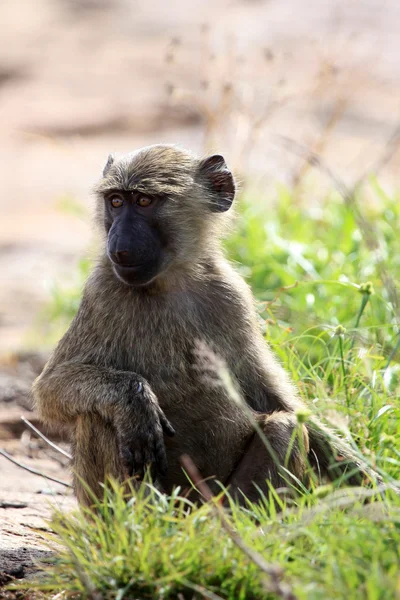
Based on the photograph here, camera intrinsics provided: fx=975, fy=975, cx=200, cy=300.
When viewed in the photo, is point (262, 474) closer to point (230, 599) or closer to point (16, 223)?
point (230, 599)

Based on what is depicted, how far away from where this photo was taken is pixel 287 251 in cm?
661

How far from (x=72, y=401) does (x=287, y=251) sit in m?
3.06

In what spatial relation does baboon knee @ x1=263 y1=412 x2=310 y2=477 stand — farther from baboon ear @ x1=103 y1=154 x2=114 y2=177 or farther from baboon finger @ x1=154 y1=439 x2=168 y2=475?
baboon ear @ x1=103 y1=154 x2=114 y2=177

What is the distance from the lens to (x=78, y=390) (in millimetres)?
3828

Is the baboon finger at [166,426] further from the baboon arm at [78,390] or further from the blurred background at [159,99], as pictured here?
the blurred background at [159,99]

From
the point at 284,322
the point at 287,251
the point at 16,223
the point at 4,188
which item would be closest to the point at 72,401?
the point at 284,322

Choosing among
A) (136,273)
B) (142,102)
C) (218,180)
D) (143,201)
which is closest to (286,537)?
(136,273)

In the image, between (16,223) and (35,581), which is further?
(16,223)

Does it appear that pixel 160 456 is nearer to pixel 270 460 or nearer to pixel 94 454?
pixel 94 454

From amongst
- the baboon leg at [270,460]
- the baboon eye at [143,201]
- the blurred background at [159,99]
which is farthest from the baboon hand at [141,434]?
the blurred background at [159,99]

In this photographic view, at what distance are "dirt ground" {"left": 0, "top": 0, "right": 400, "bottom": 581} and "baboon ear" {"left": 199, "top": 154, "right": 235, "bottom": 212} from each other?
1.58 m

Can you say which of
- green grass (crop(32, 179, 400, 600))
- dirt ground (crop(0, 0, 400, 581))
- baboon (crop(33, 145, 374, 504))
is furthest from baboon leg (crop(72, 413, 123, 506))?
dirt ground (crop(0, 0, 400, 581))

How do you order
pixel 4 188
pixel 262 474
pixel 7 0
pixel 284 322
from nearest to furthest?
pixel 262 474 < pixel 284 322 < pixel 4 188 < pixel 7 0

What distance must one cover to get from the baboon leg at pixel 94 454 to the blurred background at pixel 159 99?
382 cm
